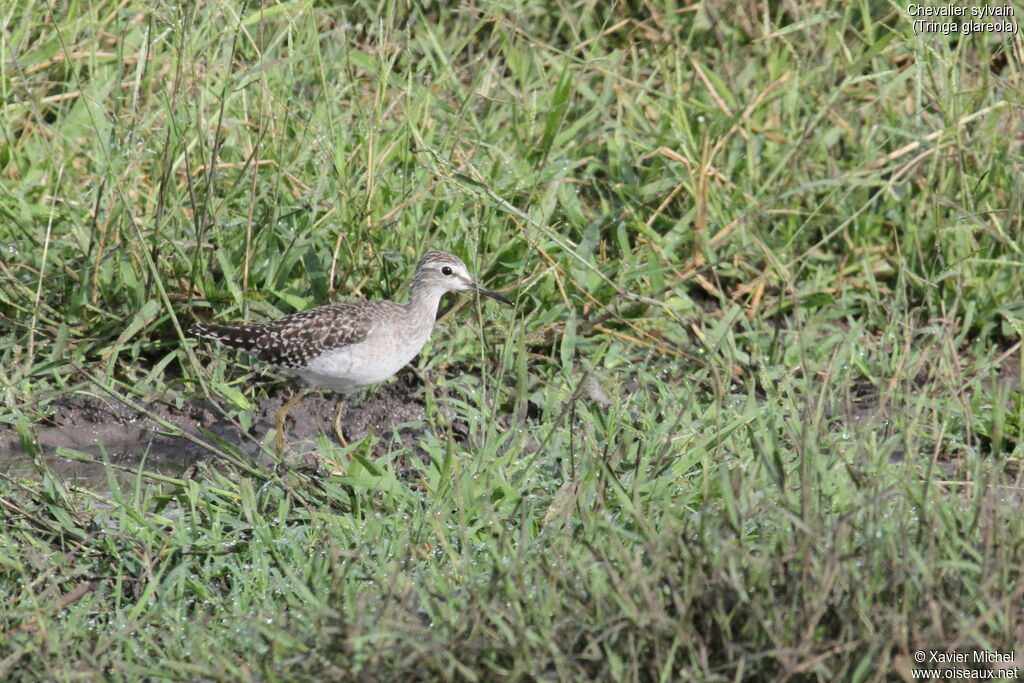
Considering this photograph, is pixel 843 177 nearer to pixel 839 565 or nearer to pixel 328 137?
pixel 328 137

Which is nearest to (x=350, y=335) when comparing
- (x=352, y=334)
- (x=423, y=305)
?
(x=352, y=334)

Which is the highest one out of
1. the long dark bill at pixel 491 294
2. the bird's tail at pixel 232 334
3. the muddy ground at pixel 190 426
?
the long dark bill at pixel 491 294

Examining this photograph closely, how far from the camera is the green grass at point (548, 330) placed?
3719mm

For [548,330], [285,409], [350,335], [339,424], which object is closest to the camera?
[350,335]

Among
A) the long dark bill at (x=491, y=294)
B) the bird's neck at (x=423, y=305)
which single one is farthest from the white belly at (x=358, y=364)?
the long dark bill at (x=491, y=294)

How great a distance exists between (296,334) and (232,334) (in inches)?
12.2

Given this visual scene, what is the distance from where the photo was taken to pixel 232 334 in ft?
19.7

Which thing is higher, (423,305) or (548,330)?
(423,305)

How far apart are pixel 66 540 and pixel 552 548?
188cm

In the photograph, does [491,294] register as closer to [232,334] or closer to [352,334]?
[352,334]

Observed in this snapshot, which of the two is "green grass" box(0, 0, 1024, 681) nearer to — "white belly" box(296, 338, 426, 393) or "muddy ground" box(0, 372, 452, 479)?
"muddy ground" box(0, 372, 452, 479)

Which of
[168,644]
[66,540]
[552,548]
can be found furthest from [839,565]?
[66,540]

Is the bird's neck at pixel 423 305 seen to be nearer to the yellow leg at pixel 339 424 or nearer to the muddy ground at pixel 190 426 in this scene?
the muddy ground at pixel 190 426

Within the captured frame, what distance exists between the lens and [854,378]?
644 centimetres
